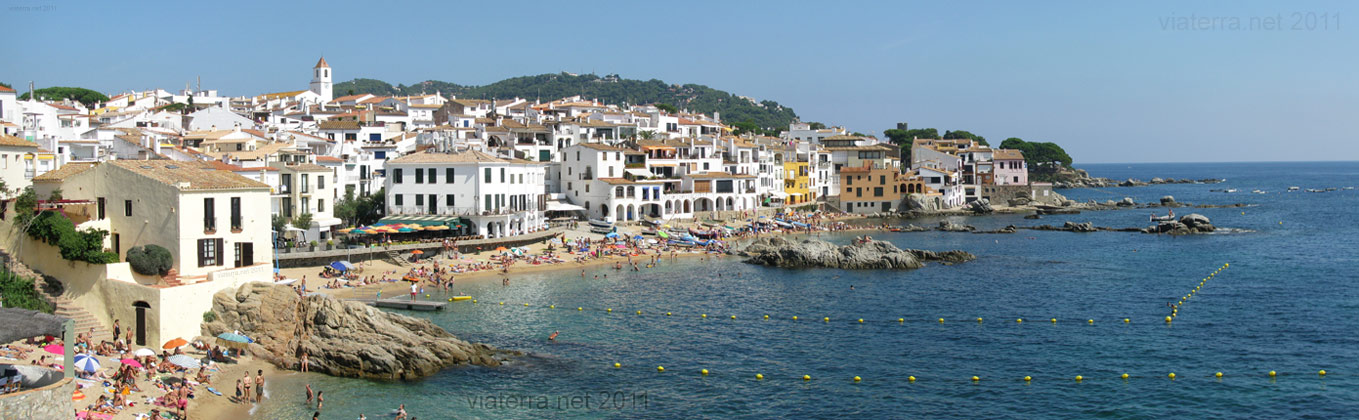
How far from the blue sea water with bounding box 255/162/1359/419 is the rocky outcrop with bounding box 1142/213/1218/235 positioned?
18420mm

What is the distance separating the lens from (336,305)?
113ft

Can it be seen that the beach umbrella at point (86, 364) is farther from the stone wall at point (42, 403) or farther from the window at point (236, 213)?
the window at point (236, 213)

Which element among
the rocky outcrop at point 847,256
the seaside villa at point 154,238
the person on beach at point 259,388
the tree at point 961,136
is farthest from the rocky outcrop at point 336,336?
the tree at point 961,136

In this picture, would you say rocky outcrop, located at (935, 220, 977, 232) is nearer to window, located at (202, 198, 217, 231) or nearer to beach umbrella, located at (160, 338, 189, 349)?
window, located at (202, 198, 217, 231)

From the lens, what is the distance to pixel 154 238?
3522 centimetres

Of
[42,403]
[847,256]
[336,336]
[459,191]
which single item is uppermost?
[459,191]

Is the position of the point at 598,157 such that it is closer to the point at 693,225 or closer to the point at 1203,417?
the point at 693,225

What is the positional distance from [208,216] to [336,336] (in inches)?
279

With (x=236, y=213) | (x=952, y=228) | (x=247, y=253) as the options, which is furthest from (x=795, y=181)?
(x=236, y=213)

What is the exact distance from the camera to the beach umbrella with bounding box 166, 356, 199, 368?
29.6 metres

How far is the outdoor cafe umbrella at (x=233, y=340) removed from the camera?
3228cm

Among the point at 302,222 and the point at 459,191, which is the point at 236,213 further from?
the point at 459,191

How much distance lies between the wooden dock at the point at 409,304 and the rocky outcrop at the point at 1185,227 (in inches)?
2560

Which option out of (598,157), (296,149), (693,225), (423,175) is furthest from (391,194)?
(693,225)
